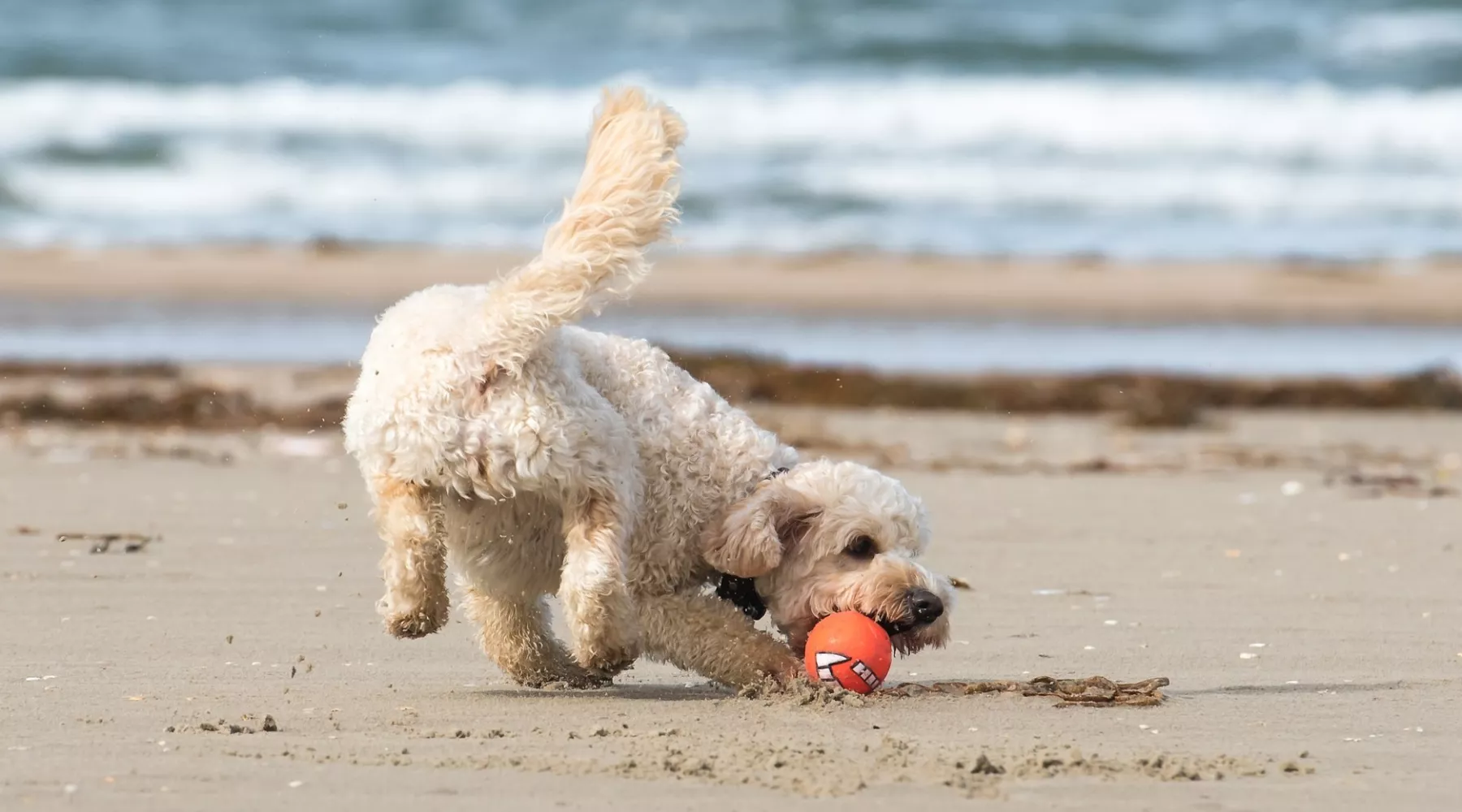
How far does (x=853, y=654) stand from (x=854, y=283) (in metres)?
14.4

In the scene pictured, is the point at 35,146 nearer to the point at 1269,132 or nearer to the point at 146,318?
the point at 146,318

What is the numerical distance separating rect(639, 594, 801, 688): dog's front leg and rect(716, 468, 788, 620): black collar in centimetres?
21

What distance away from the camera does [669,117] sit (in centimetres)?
526

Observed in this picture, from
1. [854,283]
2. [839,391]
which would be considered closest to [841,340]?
[854,283]

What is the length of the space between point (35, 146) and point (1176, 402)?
56.7 ft

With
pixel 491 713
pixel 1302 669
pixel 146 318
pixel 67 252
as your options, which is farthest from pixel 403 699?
pixel 67 252

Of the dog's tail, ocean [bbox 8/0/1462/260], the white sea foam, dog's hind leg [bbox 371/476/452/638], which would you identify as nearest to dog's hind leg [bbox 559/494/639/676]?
dog's hind leg [bbox 371/476/452/638]

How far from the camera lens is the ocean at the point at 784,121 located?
74.9 ft

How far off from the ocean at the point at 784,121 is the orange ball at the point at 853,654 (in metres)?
16.4

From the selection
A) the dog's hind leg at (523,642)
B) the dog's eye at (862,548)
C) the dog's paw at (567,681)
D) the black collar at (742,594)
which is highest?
the dog's eye at (862,548)

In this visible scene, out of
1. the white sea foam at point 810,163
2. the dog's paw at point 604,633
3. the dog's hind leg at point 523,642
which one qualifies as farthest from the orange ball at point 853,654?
the white sea foam at point 810,163

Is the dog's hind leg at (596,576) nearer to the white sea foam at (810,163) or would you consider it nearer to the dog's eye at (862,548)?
the dog's eye at (862,548)

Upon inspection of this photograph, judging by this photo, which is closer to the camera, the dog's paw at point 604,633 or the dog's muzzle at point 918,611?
the dog's paw at point 604,633

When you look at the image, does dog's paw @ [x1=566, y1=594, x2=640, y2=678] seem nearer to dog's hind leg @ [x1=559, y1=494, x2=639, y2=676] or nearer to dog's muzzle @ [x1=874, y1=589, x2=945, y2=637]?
dog's hind leg @ [x1=559, y1=494, x2=639, y2=676]
